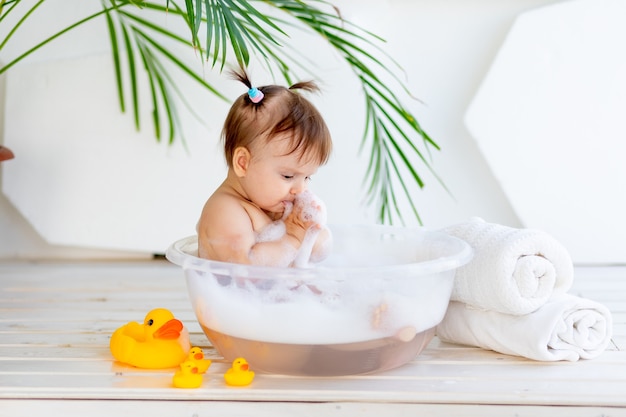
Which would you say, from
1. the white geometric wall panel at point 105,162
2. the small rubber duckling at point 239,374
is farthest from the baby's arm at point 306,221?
the white geometric wall panel at point 105,162

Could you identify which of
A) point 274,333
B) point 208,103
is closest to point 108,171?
point 208,103

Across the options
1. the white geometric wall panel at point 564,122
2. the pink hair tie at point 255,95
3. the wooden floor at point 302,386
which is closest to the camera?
the wooden floor at point 302,386

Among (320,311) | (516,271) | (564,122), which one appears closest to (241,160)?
(320,311)

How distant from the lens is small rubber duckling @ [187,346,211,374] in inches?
50.9

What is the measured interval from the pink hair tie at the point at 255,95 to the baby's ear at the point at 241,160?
0.08 metres

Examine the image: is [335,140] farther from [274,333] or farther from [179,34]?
[274,333]

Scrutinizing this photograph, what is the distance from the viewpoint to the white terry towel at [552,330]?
53.6 inches

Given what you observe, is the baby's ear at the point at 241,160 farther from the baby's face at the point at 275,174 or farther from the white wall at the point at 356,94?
the white wall at the point at 356,94

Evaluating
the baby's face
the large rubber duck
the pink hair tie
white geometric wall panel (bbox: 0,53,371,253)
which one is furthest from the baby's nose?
white geometric wall panel (bbox: 0,53,371,253)

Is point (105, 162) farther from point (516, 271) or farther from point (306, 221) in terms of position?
point (516, 271)

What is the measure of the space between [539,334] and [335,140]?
1.07 m

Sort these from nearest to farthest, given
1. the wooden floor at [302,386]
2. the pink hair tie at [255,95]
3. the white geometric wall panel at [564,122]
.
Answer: the wooden floor at [302,386] → the pink hair tie at [255,95] → the white geometric wall panel at [564,122]

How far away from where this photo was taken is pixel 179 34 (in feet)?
7.39

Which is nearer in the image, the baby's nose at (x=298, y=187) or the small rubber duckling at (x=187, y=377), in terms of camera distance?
the small rubber duckling at (x=187, y=377)
